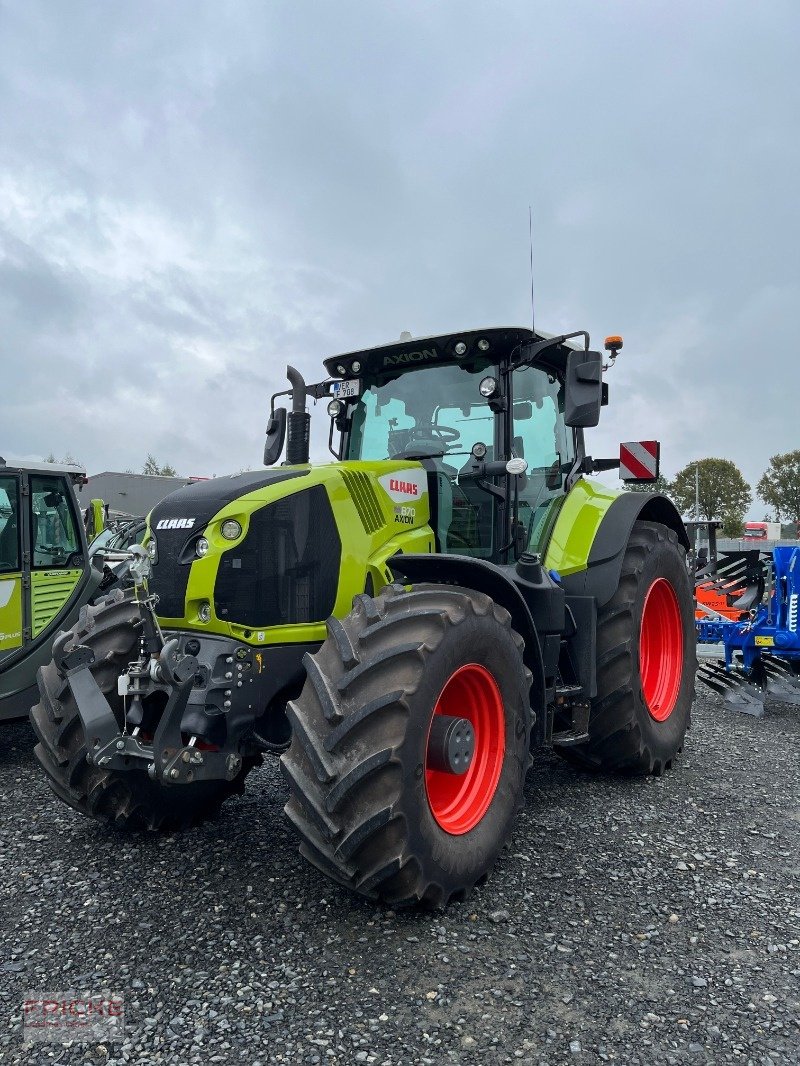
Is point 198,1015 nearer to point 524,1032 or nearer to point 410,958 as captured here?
point 410,958

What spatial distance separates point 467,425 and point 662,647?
2271mm

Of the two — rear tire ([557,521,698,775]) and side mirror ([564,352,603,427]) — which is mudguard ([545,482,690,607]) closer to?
rear tire ([557,521,698,775])

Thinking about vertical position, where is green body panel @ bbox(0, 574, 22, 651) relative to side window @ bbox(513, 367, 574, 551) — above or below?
below

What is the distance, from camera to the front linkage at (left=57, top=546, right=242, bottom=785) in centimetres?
315

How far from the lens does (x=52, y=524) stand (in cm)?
661

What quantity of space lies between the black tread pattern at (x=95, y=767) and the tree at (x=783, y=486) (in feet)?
161

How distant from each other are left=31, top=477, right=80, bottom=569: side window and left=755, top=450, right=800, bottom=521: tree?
47.4 meters

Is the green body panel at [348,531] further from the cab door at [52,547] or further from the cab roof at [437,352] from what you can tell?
the cab door at [52,547]

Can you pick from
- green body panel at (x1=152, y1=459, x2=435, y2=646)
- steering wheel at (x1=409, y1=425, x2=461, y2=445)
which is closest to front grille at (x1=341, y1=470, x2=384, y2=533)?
green body panel at (x1=152, y1=459, x2=435, y2=646)

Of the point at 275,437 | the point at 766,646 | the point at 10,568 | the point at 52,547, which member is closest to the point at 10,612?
the point at 10,568

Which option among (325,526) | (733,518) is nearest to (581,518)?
(325,526)

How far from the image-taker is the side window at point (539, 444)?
4637 mm

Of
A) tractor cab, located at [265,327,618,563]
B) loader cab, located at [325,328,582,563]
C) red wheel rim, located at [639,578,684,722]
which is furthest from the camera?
red wheel rim, located at [639,578,684,722]

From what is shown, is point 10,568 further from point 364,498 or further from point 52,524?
point 364,498
